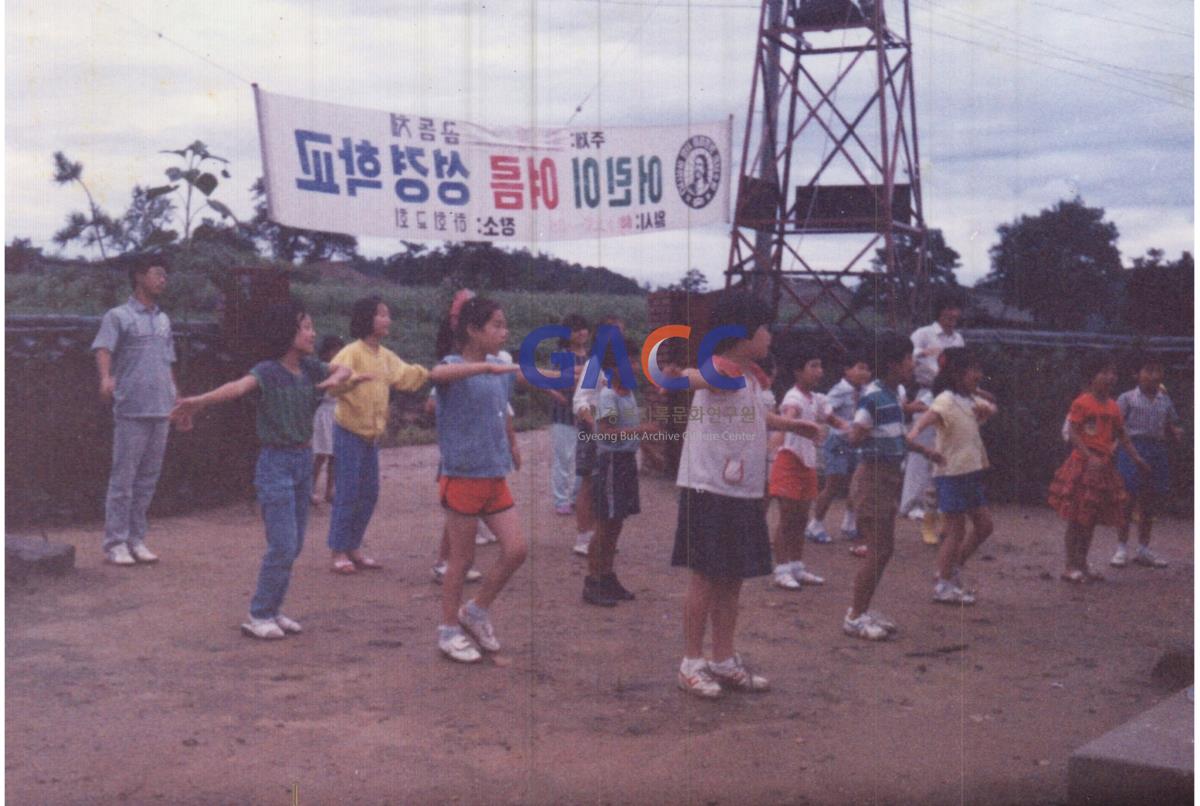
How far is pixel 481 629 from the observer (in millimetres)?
4949

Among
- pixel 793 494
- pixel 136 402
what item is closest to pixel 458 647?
pixel 793 494

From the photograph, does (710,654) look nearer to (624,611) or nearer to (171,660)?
(624,611)

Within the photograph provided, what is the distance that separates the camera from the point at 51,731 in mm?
3939

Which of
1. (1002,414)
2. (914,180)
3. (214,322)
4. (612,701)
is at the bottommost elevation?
(612,701)

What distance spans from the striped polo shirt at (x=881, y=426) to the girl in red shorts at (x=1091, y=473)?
1654mm

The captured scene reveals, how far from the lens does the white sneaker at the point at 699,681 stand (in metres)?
4.41

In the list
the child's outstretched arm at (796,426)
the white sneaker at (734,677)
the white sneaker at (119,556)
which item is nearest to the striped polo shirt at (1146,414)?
the child's outstretched arm at (796,426)

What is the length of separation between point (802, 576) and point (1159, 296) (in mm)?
3873

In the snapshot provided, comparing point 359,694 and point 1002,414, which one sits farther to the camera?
point 1002,414

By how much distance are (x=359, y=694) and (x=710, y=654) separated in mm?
1431

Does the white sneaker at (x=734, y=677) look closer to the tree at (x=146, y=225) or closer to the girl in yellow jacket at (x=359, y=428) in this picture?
the girl in yellow jacket at (x=359, y=428)

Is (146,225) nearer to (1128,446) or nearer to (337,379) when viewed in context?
(337,379)

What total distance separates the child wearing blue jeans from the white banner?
285 centimetres

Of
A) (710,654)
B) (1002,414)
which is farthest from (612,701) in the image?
(1002,414)
